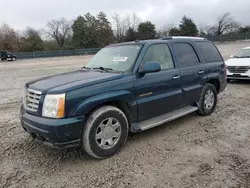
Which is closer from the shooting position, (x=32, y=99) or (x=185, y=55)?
(x=32, y=99)

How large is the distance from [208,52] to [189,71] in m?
1.13

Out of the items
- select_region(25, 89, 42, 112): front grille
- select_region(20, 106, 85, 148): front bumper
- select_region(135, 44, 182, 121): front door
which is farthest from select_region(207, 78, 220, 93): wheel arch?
select_region(25, 89, 42, 112): front grille

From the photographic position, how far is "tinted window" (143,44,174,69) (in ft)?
13.4

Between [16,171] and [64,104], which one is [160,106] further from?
[16,171]

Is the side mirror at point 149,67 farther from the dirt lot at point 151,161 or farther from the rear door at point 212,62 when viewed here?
the rear door at point 212,62

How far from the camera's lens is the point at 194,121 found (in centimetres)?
495

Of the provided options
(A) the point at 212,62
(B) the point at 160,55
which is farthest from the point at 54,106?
(A) the point at 212,62

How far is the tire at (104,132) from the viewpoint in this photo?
3211 mm

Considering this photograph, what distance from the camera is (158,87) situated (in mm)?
4012

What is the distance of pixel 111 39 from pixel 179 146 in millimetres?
59723

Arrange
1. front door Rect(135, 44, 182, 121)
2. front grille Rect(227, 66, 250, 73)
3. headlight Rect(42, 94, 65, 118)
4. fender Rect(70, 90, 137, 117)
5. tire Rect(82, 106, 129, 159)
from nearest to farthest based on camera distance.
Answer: headlight Rect(42, 94, 65, 118) → fender Rect(70, 90, 137, 117) → tire Rect(82, 106, 129, 159) → front door Rect(135, 44, 182, 121) → front grille Rect(227, 66, 250, 73)

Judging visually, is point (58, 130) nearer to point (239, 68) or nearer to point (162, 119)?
point (162, 119)

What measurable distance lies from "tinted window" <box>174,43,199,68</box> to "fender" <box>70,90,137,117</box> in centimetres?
151

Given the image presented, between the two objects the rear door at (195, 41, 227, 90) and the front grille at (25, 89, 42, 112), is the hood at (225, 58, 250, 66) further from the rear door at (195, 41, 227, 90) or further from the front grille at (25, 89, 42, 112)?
the front grille at (25, 89, 42, 112)
